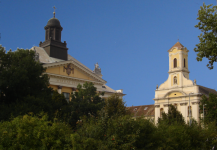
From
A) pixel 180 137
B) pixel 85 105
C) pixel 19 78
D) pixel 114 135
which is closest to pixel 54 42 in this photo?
pixel 85 105

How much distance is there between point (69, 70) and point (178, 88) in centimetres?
3935

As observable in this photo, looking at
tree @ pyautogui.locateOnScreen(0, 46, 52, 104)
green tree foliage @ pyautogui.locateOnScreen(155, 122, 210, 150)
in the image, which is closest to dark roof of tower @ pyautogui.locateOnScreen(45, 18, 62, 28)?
tree @ pyautogui.locateOnScreen(0, 46, 52, 104)

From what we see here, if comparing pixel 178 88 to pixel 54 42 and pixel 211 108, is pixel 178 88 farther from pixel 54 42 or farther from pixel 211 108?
pixel 54 42

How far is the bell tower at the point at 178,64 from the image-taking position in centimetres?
7783

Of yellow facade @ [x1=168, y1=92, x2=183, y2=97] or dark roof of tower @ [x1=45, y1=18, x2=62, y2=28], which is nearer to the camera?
dark roof of tower @ [x1=45, y1=18, x2=62, y2=28]

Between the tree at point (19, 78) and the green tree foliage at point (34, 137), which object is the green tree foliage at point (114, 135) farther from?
the tree at point (19, 78)

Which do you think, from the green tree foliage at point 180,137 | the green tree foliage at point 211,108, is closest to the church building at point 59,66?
the green tree foliage at point 211,108

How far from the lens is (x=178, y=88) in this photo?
76.9 m

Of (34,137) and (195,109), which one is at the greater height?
(195,109)

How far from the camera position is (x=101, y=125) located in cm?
1744

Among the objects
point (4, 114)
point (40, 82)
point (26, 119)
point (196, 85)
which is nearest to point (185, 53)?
point (196, 85)

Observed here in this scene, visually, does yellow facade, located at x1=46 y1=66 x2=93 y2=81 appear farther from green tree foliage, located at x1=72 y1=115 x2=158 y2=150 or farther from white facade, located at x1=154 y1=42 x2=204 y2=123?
white facade, located at x1=154 y1=42 x2=204 y2=123

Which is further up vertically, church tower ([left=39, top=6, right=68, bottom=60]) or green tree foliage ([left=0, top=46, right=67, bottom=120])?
church tower ([left=39, top=6, right=68, bottom=60])

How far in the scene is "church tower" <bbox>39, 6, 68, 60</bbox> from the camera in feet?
170
